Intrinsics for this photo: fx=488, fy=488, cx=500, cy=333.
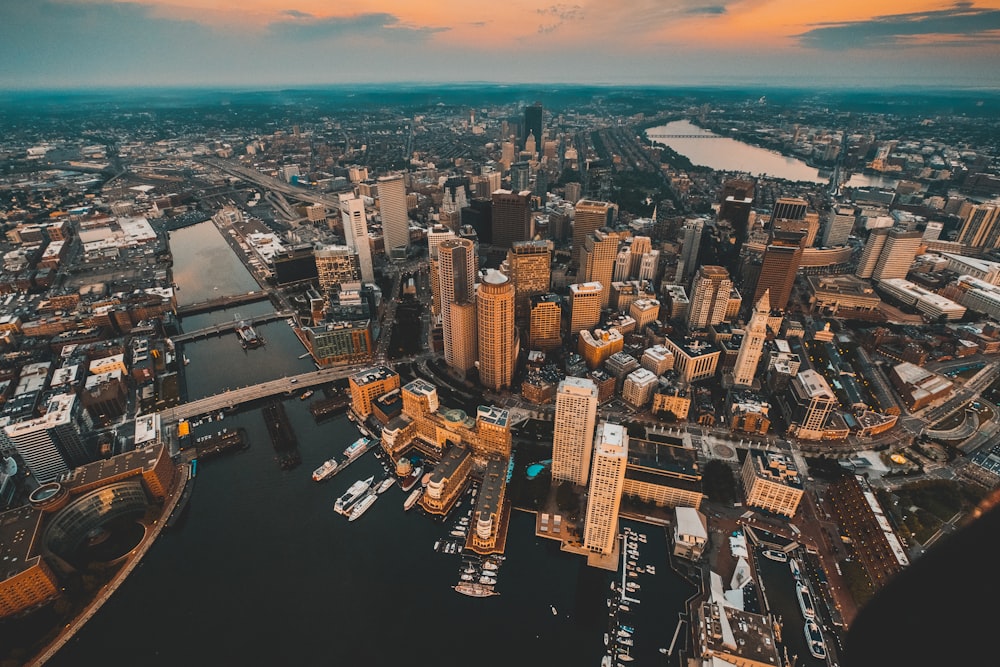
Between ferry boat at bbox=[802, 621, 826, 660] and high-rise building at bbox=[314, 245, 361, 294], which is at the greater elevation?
high-rise building at bbox=[314, 245, 361, 294]

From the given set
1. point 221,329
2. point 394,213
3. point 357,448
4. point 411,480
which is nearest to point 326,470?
point 357,448

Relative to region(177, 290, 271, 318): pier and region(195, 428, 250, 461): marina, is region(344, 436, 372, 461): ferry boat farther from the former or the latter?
region(177, 290, 271, 318): pier

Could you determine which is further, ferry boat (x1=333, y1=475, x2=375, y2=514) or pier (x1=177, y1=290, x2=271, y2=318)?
pier (x1=177, y1=290, x2=271, y2=318)

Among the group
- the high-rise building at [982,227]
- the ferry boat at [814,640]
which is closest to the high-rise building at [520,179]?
the high-rise building at [982,227]

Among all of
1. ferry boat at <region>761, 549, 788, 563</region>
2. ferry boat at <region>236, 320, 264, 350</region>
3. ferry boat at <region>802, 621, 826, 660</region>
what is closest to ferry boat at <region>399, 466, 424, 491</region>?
ferry boat at <region>761, 549, 788, 563</region>

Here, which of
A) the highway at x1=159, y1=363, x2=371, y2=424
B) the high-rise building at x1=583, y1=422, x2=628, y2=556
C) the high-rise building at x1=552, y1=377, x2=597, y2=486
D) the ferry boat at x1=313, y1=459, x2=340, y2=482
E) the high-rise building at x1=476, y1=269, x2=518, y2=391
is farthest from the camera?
the highway at x1=159, y1=363, x2=371, y2=424

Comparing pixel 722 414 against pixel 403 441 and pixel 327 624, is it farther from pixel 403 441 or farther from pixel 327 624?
pixel 327 624
